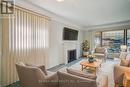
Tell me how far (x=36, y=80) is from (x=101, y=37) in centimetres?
689

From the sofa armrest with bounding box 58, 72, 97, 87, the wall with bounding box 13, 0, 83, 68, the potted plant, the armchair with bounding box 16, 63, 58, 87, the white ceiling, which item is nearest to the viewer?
the sofa armrest with bounding box 58, 72, 97, 87

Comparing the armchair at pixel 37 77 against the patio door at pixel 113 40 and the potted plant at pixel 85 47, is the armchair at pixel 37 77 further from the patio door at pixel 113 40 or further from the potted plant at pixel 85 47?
the patio door at pixel 113 40

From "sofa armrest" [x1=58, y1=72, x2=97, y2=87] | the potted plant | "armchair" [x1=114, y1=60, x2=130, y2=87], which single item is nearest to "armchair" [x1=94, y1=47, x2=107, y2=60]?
the potted plant

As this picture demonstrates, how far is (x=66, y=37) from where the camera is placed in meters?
5.82

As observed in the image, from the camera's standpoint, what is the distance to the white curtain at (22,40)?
2.81 m

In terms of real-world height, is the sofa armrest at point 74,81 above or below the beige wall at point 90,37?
Answer: below

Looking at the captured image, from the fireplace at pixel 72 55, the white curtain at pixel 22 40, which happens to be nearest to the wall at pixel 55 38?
the white curtain at pixel 22 40

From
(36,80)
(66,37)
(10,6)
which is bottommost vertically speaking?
(36,80)

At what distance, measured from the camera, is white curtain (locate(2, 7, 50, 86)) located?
281 cm

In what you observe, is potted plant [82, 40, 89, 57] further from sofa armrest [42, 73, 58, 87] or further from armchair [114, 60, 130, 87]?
sofa armrest [42, 73, 58, 87]

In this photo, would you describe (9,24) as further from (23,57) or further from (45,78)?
(45,78)

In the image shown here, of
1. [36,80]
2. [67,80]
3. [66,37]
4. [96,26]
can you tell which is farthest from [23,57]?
[96,26]

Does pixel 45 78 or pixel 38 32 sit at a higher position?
pixel 38 32

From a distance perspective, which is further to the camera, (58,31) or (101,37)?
(101,37)
